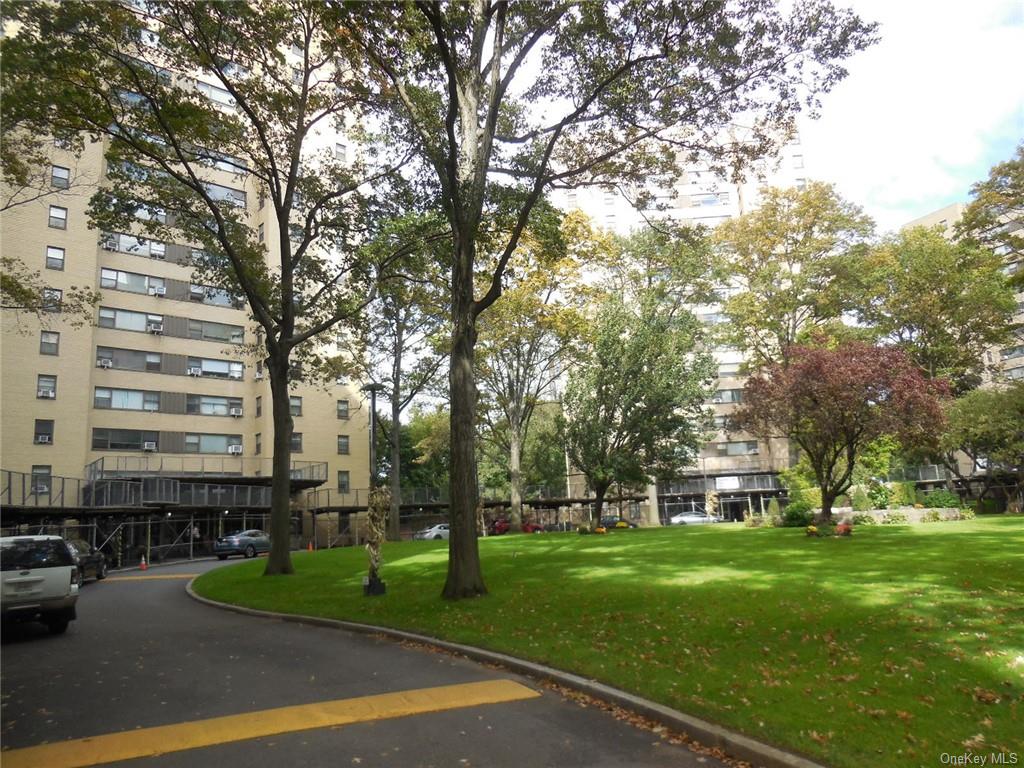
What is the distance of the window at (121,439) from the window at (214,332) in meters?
7.26

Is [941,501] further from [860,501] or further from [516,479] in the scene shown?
[516,479]

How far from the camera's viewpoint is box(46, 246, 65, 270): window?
38.3 metres

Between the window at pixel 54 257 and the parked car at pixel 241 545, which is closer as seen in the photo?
the parked car at pixel 241 545

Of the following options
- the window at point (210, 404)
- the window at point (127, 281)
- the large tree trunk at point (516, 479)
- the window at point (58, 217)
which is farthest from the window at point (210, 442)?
the large tree trunk at point (516, 479)

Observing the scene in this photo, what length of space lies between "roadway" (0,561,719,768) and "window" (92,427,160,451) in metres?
34.4

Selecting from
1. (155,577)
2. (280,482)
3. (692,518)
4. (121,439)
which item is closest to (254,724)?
(280,482)

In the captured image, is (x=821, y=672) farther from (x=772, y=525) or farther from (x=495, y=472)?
(x=495, y=472)

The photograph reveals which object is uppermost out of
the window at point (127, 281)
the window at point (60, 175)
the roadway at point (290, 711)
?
the window at point (60, 175)

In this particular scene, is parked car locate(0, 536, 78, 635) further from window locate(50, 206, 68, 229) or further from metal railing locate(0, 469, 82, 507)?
window locate(50, 206, 68, 229)

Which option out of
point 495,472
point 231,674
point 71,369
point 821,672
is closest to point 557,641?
point 821,672

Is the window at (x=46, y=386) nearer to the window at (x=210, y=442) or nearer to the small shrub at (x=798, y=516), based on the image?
the window at (x=210, y=442)

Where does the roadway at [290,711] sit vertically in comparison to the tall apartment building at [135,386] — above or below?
below

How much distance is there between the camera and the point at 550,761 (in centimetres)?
526

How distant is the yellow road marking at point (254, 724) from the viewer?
556 centimetres
